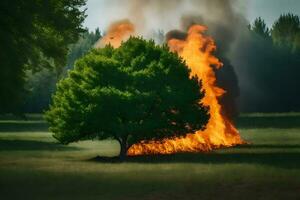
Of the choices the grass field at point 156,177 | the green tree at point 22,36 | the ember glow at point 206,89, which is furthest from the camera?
the ember glow at point 206,89

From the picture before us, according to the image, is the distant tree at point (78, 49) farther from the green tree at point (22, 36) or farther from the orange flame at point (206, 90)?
the green tree at point (22, 36)

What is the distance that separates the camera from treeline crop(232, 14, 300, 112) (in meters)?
140

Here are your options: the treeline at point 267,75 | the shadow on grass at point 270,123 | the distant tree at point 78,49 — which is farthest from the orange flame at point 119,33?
the distant tree at point 78,49

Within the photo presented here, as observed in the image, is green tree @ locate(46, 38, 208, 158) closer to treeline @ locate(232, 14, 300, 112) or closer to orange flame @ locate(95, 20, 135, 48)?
orange flame @ locate(95, 20, 135, 48)

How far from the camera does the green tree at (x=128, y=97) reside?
37.8 m

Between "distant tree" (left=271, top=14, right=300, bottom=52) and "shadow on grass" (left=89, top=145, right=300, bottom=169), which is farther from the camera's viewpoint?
"distant tree" (left=271, top=14, right=300, bottom=52)

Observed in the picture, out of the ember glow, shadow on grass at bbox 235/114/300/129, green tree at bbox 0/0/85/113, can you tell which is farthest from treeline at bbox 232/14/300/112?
green tree at bbox 0/0/85/113

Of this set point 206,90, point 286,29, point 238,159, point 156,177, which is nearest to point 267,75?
point 286,29

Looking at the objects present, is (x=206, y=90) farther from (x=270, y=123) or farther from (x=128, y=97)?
(x=270, y=123)

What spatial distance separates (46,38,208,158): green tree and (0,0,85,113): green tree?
353 cm

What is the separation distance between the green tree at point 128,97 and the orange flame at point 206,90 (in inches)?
351

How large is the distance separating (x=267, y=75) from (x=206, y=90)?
312 ft

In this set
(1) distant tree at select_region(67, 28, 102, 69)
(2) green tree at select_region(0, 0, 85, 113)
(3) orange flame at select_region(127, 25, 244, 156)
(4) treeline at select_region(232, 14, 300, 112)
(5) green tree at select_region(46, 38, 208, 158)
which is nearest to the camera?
(2) green tree at select_region(0, 0, 85, 113)

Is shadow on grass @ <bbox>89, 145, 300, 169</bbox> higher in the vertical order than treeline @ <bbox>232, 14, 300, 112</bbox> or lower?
lower
